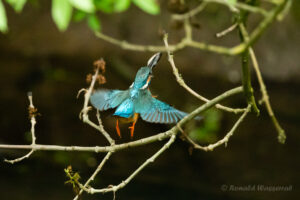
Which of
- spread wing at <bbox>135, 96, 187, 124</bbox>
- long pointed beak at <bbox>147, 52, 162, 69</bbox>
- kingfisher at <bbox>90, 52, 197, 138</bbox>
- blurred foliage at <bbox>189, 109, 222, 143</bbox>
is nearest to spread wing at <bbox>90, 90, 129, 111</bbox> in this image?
kingfisher at <bbox>90, 52, 197, 138</bbox>

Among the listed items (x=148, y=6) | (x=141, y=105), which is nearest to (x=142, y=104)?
(x=141, y=105)

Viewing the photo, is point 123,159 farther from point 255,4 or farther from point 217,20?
point 255,4

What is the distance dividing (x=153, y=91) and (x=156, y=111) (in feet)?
11.0

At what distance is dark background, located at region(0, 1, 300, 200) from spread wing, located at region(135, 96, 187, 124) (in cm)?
315

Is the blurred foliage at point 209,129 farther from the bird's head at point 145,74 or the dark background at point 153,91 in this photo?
the bird's head at point 145,74

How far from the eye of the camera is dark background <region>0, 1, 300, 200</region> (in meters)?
5.19

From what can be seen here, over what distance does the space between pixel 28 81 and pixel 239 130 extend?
2883 millimetres

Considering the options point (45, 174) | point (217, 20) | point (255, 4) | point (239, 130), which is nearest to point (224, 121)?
point (239, 130)

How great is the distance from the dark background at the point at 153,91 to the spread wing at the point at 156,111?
10.3ft

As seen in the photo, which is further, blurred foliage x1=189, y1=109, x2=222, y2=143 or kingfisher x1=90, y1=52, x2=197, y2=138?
blurred foliage x1=189, y1=109, x2=222, y2=143

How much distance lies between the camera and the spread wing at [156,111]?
1904mm

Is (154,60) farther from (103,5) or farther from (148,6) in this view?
(103,5)

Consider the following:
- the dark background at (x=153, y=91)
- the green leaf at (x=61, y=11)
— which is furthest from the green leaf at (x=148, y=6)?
the dark background at (x=153, y=91)

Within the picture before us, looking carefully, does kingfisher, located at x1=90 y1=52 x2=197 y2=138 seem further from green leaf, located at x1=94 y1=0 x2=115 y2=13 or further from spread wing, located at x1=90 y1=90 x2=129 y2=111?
green leaf, located at x1=94 y1=0 x2=115 y2=13
